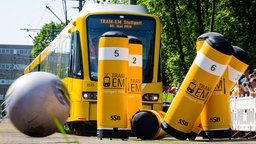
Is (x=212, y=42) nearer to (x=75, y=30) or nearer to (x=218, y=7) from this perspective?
(x=75, y=30)

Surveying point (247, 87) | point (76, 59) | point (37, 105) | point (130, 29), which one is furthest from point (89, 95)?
point (37, 105)

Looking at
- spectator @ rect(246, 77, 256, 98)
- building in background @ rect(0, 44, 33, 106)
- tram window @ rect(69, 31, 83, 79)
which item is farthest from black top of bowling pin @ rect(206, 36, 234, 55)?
building in background @ rect(0, 44, 33, 106)

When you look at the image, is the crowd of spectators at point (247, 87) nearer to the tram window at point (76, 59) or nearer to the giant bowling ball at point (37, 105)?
the tram window at point (76, 59)

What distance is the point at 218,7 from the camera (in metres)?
35.8

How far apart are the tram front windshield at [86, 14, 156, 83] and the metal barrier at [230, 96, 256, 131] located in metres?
2.49

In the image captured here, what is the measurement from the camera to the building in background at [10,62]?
145 metres

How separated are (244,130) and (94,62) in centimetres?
427

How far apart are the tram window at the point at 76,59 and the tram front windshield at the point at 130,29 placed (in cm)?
32

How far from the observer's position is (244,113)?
18.2m

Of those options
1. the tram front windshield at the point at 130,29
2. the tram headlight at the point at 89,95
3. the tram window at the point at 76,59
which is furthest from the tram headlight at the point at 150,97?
the tram window at the point at 76,59

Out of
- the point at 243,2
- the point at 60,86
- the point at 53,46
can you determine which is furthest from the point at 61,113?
the point at 243,2

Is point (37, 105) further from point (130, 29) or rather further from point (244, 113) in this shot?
point (130, 29)

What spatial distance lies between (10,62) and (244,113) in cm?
13572

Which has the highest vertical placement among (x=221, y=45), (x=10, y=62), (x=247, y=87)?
(x=221, y=45)
